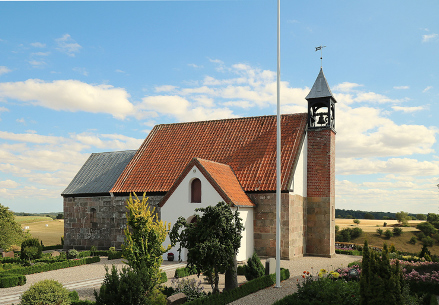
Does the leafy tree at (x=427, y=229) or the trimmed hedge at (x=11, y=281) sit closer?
the trimmed hedge at (x=11, y=281)

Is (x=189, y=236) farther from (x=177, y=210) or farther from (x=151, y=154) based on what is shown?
(x=151, y=154)

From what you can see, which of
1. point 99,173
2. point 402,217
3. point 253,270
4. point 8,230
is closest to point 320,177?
point 253,270

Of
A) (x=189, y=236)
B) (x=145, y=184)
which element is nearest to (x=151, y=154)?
(x=145, y=184)

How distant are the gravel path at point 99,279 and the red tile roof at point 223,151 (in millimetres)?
4781

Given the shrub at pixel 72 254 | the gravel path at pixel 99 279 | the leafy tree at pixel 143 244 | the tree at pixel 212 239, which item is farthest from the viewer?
the shrub at pixel 72 254

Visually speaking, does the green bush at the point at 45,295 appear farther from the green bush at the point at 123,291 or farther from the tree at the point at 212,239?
the tree at the point at 212,239

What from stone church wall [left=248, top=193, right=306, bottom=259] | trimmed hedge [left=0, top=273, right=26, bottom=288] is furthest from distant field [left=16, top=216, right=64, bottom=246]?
stone church wall [left=248, top=193, right=306, bottom=259]

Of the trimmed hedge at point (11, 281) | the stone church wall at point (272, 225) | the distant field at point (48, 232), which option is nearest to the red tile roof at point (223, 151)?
the stone church wall at point (272, 225)

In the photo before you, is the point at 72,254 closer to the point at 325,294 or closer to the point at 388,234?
the point at 325,294

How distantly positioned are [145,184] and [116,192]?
236 cm

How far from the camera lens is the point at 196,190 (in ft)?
75.2

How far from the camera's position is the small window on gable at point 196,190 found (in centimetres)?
2281

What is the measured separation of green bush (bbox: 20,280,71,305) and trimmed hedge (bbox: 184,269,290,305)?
351cm

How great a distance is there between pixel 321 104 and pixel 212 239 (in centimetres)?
1678
